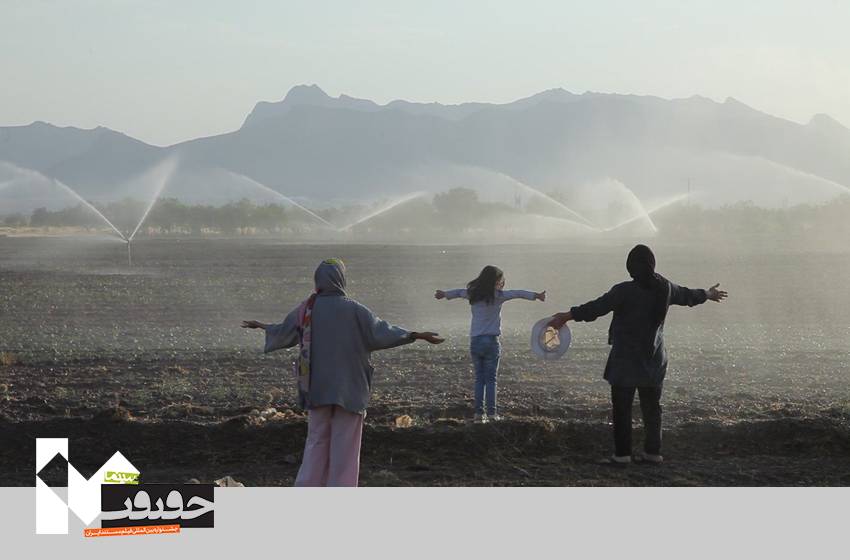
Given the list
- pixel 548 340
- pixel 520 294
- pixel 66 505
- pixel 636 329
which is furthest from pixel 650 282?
pixel 66 505

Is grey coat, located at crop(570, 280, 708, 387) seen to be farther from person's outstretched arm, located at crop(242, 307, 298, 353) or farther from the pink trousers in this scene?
person's outstretched arm, located at crop(242, 307, 298, 353)

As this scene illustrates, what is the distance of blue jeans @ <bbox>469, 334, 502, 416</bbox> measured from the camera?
11.6 meters

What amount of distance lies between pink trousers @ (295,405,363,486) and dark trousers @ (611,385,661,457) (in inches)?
99.7

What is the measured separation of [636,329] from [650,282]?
0.41 meters

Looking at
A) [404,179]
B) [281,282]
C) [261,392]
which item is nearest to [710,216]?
[281,282]

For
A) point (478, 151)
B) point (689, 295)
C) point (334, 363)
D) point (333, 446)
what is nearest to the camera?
point (334, 363)

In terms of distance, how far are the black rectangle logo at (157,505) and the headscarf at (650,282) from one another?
3.86 metres

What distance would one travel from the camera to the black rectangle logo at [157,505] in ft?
25.5

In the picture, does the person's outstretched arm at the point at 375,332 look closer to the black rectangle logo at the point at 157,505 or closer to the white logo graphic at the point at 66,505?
the black rectangle logo at the point at 157,505

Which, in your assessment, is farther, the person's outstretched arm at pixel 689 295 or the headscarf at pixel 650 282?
the person's outstretched arm at pixel 689 295

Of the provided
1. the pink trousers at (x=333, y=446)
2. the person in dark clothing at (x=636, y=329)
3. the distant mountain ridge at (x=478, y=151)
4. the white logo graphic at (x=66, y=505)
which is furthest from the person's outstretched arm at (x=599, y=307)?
the distant mountain ridge at (x=478, y=151)

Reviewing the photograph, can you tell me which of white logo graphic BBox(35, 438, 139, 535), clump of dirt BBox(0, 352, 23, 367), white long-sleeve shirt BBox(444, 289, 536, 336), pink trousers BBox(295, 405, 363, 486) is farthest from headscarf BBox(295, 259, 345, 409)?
clump of dirt BBox(0, 352, 23, 367)

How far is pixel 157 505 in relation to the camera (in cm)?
789

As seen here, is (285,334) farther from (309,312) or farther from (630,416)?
(630,416)
